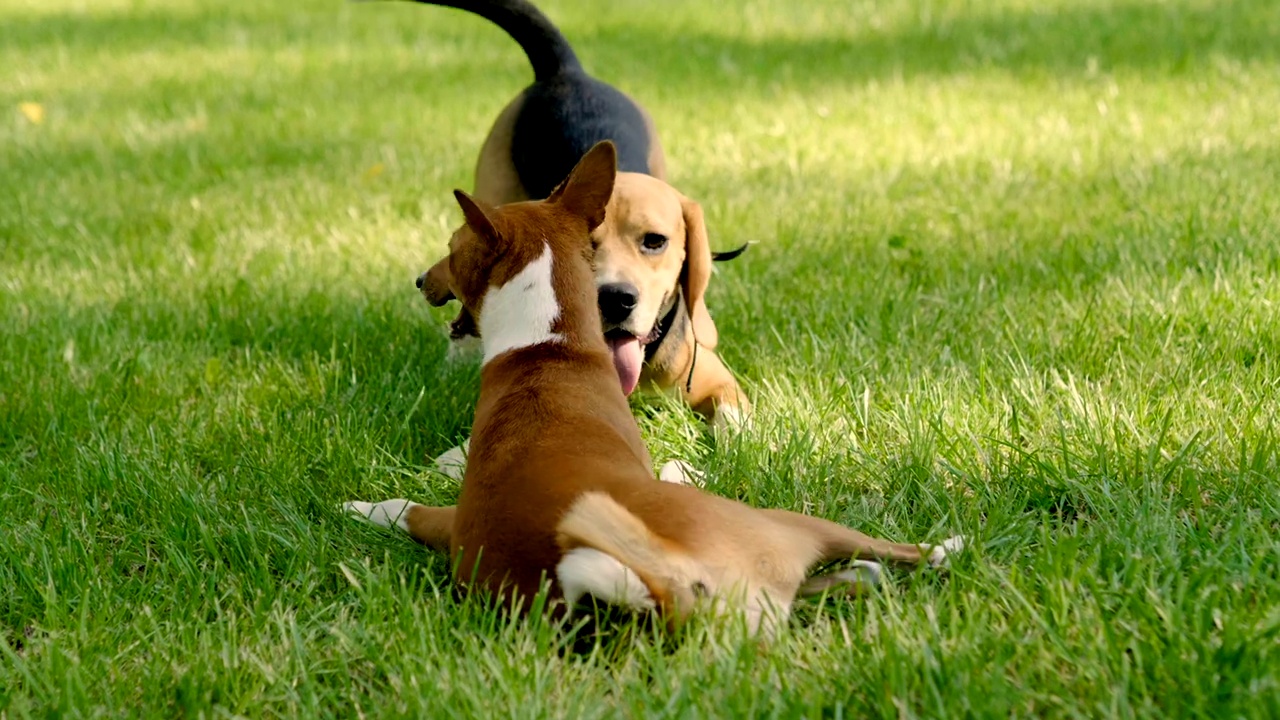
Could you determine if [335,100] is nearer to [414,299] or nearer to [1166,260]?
[414,299]

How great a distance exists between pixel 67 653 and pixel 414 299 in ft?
8.33

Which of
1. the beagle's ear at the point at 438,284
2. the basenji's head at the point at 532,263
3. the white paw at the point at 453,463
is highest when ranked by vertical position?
the basenji's head at the point at 532,263

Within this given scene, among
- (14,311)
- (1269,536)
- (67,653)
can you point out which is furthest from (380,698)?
(14,311)

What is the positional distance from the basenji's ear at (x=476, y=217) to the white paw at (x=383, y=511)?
652 mm

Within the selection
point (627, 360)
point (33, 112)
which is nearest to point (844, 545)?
point (627, 360)

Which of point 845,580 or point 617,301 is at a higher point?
point 617,301

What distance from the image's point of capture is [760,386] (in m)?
3.89

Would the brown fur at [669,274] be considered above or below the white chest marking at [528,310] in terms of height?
below

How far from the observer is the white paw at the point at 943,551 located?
261 centimetres

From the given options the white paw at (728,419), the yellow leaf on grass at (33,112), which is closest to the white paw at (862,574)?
the white paw at (728,419)

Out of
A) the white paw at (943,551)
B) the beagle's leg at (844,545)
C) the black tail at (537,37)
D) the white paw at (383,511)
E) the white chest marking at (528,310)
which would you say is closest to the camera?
the beagle's leg at (844,545)

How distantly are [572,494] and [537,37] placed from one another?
3368 millimetres

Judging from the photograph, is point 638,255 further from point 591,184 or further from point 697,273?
point 591,184

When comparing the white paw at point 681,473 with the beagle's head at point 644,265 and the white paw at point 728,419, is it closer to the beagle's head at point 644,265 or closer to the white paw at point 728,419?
the white paw at point 728,419
